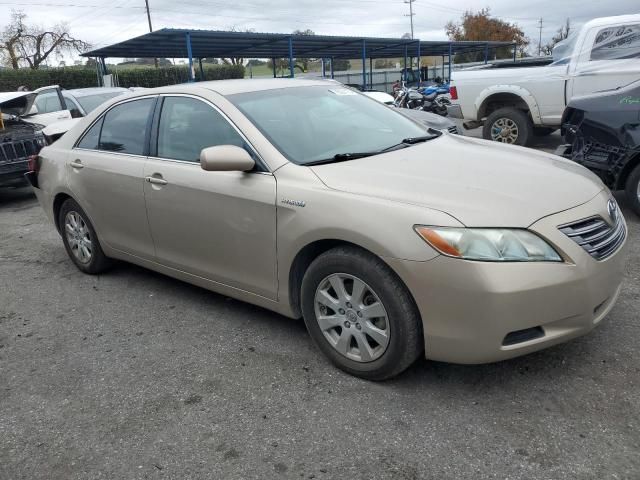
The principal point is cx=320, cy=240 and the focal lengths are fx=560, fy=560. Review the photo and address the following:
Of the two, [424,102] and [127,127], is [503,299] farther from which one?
[424,102]

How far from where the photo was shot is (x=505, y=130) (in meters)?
9.67

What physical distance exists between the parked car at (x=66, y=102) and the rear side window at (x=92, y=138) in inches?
260

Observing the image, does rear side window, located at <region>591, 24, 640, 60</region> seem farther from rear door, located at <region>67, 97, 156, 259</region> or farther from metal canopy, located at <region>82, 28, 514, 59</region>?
metal canopy, located at <region>82, 28, 514, 59</region>

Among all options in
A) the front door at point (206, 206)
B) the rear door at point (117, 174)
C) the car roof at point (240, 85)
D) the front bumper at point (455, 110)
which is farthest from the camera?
the front bumper at point (455, 110)

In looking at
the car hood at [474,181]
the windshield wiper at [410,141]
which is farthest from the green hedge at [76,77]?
the car hood at [474,181]

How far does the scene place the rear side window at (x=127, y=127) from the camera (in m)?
4.12

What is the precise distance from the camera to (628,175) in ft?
17.5

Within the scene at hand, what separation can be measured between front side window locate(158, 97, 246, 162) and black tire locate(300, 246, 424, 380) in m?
0.97

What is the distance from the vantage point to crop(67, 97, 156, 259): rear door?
4.09m

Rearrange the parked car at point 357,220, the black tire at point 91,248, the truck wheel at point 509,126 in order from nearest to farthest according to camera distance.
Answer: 1. the parked car at point 357,220
2. the black tire at point 91,248
3. the truck wheel at point 509,126

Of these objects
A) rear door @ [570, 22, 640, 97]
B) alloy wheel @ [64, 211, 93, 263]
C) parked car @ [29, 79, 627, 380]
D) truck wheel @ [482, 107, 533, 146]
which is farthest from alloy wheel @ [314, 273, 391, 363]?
truck wheel @ [482, 107, 533, 146]

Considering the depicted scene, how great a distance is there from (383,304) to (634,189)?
3.74 m

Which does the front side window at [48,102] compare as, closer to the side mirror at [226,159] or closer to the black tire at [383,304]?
the side mirror at [226,159]

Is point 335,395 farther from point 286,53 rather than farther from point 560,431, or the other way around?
point 286,53
